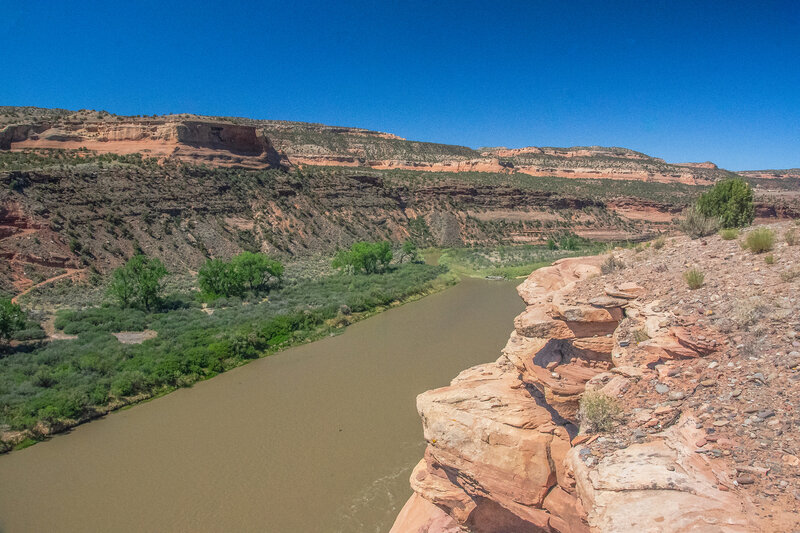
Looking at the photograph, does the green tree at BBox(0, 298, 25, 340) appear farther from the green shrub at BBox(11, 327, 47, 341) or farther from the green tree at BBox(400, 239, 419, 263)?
the green tree at BBox(400, 239, 419, 263)

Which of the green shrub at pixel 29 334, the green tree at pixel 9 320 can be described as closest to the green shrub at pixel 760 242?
the green tree at pixel 9 320

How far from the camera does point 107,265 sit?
31.9 m

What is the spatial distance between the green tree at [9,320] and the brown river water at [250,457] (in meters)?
8.18

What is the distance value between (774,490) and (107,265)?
3805cm

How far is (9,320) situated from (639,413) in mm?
24142

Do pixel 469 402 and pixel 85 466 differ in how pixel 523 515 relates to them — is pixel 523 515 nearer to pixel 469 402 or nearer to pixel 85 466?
pixel 469 402

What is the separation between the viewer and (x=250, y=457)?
12.1 meters

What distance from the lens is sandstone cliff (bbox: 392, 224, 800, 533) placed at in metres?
3.43

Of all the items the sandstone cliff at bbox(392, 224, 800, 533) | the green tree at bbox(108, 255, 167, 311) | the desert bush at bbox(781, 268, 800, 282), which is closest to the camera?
the sandstone cliff at bbox(392, 224, 800, 533)

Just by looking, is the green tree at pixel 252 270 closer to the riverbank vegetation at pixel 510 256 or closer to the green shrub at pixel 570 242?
the riverbank vegetation at pixel 510 256

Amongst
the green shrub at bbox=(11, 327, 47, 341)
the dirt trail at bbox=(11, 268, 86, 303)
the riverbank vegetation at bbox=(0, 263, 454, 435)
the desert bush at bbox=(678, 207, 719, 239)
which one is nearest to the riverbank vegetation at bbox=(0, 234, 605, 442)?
the riverbank vegetation at bbox=(0, 263, 454, 435)

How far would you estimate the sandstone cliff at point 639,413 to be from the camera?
3430 millimetres

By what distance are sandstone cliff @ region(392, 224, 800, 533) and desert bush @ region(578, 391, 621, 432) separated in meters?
0.08

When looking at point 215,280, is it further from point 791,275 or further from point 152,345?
point 791,275
